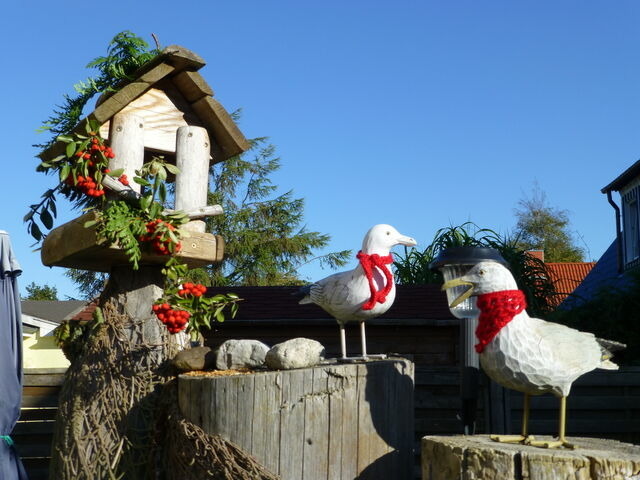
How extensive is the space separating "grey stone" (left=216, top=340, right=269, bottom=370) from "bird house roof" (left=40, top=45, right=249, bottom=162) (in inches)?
63.4

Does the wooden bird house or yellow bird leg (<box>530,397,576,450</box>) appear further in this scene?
the wooden bird house

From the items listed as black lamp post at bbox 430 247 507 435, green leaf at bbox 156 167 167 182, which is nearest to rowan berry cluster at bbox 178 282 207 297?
green leaf at bbox 156 167 167 182

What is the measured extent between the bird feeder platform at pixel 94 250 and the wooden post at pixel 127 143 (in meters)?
0.40

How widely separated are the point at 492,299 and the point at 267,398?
1.23 metres

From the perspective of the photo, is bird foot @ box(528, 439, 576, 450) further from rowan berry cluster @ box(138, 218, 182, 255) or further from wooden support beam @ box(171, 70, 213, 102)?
wooden support beam @ box(171, 70, 213, 102)

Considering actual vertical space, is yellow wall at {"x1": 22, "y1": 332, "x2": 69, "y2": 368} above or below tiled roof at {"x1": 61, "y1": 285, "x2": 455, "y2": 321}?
below

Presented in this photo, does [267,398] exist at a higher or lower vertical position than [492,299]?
lower

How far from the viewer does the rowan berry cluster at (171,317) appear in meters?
→ 4.29

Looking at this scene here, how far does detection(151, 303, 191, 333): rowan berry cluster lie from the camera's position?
429 centimetres

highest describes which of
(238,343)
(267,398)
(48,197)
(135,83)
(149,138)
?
(135,83)

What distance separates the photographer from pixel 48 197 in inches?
195

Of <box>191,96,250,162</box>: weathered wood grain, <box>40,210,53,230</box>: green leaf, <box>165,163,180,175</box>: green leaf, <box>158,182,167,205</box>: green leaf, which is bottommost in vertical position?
<box>40,210,53,230</box>: green leaf

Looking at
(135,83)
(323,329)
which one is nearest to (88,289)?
(323,329)

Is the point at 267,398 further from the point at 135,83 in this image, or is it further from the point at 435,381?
the point at 435,381
